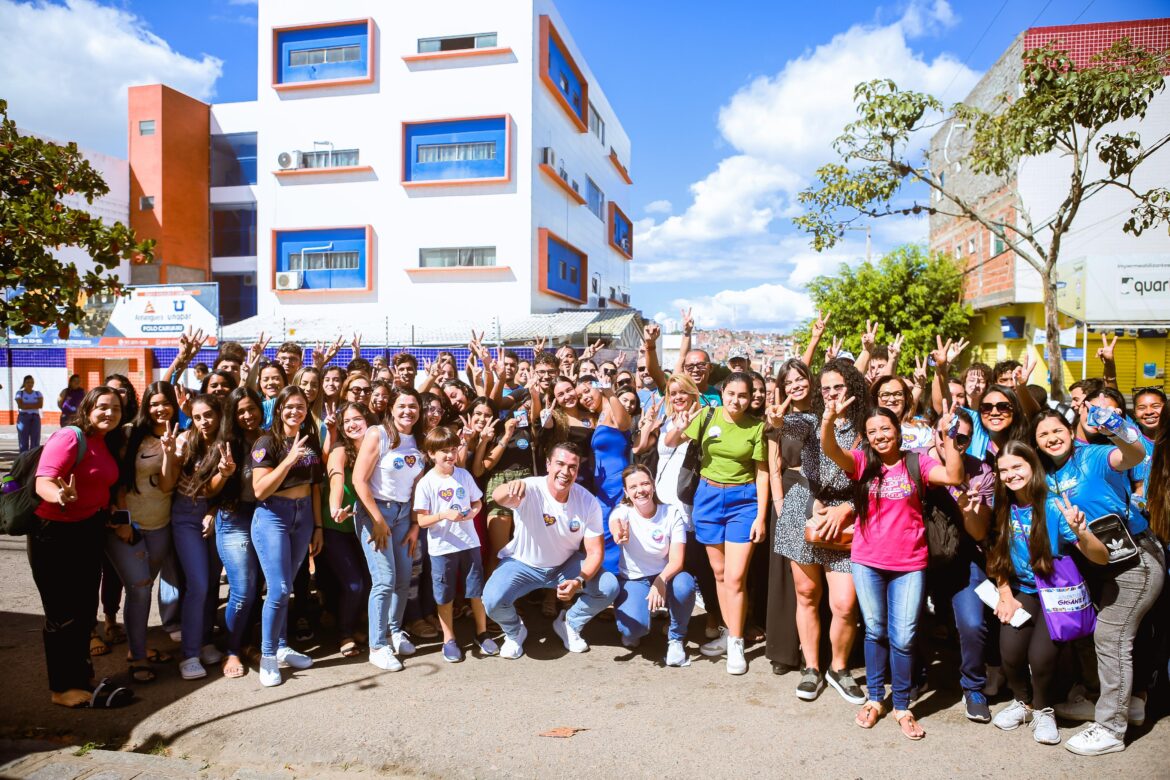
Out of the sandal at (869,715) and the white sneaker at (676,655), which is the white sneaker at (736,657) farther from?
the sandal at (869,715)

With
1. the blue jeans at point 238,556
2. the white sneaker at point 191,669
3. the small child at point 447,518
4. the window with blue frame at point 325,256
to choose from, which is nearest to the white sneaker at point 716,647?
the small child at point 447,518

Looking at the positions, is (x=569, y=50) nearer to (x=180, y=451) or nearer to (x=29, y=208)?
(x=29, y=208)

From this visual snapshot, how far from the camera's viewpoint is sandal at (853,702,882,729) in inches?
156

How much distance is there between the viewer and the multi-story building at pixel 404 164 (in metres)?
22.0

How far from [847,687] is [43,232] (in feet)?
25.0

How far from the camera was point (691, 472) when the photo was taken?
5254 mm

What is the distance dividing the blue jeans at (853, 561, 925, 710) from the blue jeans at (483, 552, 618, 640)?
1.71m

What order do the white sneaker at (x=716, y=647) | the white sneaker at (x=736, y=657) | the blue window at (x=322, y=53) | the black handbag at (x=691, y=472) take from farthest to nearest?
the blue window at (x=322, y=53)
the black handbag at (x=691, y=472)
the white sneaker at (x=716, y=647)
the white sneaker at (x=736, y=657)

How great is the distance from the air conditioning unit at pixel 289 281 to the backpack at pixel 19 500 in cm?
2006

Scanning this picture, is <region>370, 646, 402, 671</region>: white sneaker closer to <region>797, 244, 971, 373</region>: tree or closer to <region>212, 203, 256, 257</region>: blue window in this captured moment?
<region>797, 244, 971, 373</region>: tree

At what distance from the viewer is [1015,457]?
3857 mm

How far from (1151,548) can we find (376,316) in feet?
70.8

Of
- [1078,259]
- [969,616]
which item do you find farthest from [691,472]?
[1078,259]

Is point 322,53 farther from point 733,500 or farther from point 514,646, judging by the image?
point 733,500
